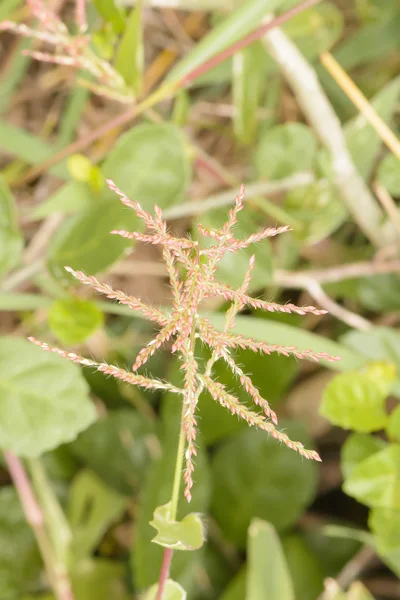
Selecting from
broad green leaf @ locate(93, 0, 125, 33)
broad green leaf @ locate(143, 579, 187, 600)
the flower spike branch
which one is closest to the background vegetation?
broad green leaf @ locate(93, 0, 125, 33)

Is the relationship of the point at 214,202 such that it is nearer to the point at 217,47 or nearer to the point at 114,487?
the point at 217,47

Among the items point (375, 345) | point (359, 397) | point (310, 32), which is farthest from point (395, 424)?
point (310, 32)

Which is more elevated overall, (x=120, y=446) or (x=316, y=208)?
(x=316, y=208)

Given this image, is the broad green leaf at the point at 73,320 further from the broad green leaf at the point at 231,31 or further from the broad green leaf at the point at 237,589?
the broad green leaf at the point at 237,589

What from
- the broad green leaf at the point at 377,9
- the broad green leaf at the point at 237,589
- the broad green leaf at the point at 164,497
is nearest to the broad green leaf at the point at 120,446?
the broad green leaf at the point at 164,497

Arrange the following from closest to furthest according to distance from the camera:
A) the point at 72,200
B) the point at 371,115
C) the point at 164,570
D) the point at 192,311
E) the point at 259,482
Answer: the point at 192,311, the point at 164,570, the point at 72,200, the point at 371,115, the point at 259,482

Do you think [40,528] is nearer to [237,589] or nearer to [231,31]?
[237,589]
